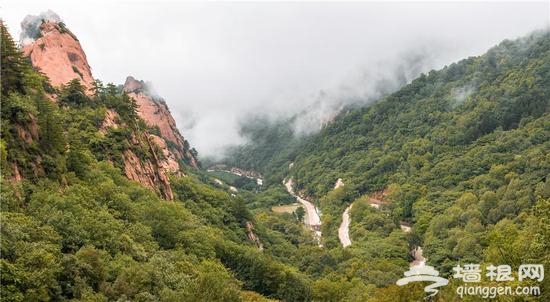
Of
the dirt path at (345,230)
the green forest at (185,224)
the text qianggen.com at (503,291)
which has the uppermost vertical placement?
the dirt path at (345,230)

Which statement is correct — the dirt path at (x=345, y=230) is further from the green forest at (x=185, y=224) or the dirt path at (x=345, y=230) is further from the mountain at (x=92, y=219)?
the mountain at (x=92, y=219)

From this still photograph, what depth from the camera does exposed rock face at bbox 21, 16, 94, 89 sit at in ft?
357

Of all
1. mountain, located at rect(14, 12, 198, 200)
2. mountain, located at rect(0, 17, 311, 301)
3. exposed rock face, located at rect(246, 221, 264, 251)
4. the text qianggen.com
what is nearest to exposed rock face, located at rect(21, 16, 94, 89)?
mountain, located at rect(14, 12, 198, 200)

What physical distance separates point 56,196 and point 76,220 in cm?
287

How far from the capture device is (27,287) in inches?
1283

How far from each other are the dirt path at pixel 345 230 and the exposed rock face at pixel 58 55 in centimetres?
8289

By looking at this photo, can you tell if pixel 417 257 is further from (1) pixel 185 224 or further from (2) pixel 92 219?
(2) pixel 92 219

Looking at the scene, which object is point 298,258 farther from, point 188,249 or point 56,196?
point 56,196

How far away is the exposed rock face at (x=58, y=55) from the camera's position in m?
109

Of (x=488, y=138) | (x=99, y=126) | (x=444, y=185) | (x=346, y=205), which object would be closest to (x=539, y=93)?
(x=488, y=138)

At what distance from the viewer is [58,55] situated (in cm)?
11500

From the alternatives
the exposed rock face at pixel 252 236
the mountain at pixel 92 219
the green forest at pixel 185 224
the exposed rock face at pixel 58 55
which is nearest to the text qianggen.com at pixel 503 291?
the green forest at pixel 185 224

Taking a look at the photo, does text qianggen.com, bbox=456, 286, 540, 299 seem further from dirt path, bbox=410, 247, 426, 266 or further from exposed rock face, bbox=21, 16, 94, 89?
exposed rock face, bbox=21, 16, 94, 89

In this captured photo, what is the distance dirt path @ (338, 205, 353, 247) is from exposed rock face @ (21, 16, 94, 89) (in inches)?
3264
